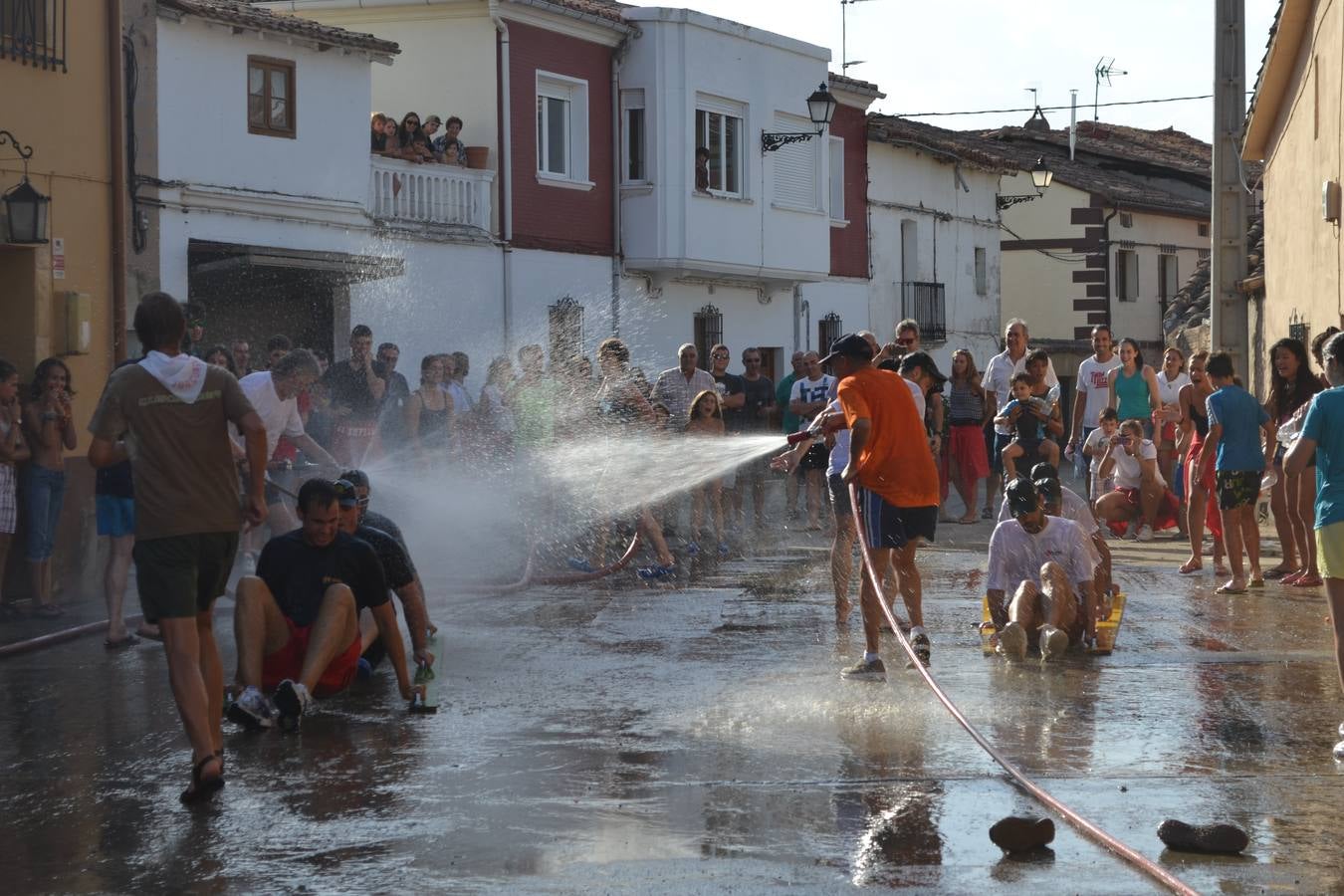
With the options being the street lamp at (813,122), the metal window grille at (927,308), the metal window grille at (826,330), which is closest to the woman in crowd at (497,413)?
the street lamp at (813,122)

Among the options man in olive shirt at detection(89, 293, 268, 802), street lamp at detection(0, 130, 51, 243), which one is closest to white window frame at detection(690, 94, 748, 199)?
street lamp at detection(0, 130, 51, 243)

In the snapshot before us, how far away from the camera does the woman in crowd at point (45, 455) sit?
11.9m

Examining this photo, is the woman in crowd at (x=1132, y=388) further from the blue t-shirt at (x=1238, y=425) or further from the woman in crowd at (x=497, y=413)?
the woman in crowd at (x=497, y=413)

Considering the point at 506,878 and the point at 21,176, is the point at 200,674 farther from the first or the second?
the point at 21,176

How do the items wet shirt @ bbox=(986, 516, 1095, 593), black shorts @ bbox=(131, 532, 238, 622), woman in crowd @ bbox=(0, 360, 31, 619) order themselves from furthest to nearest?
woman in crowd @ bbox=(0, 360, 31, 619) < wet shirt @ bbox=(986, 516, 1095, 593) < black shorts @ bbox=(131, 532, 238, 622)

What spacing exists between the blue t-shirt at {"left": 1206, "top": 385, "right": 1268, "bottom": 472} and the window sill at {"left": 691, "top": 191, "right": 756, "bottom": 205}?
58.9ft

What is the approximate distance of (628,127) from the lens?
29500 mm

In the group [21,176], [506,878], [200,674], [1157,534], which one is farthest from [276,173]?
[506,878]

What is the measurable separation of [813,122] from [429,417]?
17856 mm

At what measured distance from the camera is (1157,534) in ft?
57.4

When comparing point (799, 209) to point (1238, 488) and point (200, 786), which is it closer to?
point (1238, 488)

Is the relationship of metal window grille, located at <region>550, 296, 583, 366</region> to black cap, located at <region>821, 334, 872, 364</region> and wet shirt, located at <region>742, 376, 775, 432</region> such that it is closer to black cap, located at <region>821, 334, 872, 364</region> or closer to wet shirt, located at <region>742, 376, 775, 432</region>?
wet shirt, located at <region>742, 376, 775, 432</region>

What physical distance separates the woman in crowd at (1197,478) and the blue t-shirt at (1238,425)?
25 cm

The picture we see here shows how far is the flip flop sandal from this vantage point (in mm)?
6492
